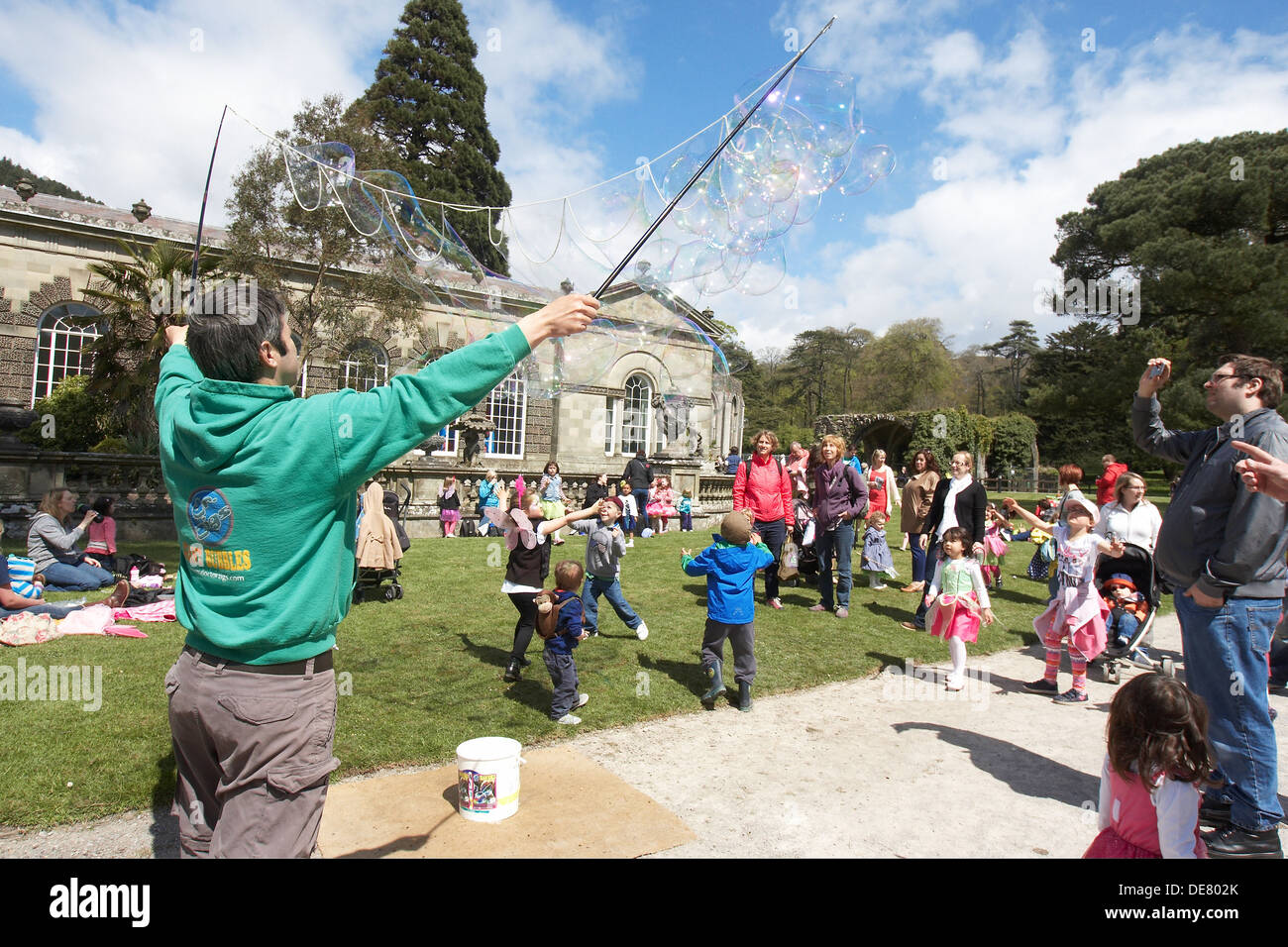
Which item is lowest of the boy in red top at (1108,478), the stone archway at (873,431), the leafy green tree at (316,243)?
the boy in red top at (1108,478)

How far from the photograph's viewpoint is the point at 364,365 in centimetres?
1961

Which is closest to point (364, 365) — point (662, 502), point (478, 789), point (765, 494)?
point (662, 502)

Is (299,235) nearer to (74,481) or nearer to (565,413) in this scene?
(74,481)

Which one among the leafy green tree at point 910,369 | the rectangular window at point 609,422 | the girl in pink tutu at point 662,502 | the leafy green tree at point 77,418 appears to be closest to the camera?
the leafy green tree at point 77,418

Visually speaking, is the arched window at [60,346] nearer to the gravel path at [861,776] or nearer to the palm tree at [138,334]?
the palm tree at [138,334]

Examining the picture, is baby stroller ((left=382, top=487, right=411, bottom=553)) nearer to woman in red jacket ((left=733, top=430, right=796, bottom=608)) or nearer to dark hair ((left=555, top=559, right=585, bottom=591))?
dark hair ((left=555, top=559, right=585, bottom=591))

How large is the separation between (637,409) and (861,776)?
81.8ft

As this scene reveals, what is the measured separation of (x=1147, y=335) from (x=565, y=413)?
73.0 feet

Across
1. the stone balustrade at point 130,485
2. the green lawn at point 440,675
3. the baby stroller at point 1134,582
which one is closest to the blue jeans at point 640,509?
the stone balustrade at point 130,485

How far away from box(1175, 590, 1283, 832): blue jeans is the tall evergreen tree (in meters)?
37.7

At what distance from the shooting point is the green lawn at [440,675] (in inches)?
177

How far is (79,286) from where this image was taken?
68.1ft

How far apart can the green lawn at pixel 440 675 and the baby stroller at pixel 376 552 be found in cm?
37
